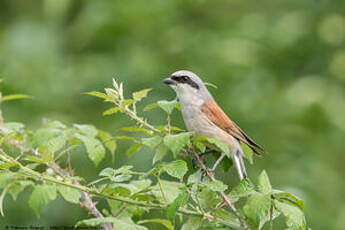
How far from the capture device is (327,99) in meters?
5.90

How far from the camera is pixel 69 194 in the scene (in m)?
2.28

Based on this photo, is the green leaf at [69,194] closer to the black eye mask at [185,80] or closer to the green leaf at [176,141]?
the green leaf at [176,141]

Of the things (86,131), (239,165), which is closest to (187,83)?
(239,165)

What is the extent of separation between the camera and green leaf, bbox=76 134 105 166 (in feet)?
8.36

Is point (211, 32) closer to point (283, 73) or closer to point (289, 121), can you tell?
point (283, 73)

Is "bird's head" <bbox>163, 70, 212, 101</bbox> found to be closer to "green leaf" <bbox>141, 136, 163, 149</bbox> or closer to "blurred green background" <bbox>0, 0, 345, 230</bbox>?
"green leaf" <bbox>141, 136, 163, 149</bbox>

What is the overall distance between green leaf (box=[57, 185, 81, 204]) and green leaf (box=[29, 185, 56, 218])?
78mm

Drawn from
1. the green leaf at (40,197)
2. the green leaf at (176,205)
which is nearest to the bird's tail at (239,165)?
the green leaf at (176,205)

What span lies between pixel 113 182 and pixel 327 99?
166 inches

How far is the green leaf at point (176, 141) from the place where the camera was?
2.21 metres

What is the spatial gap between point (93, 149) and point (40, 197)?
1.58 ft

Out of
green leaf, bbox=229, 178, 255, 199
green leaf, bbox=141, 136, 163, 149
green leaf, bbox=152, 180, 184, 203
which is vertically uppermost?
green leaf, bbox=141, 136, 163, 149

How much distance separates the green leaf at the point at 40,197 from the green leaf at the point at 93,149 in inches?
15.5

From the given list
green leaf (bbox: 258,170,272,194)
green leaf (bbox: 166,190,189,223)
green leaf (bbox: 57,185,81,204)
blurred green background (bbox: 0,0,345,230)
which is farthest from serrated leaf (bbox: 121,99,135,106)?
blurred green background (bbox: 0,0,345,230)
